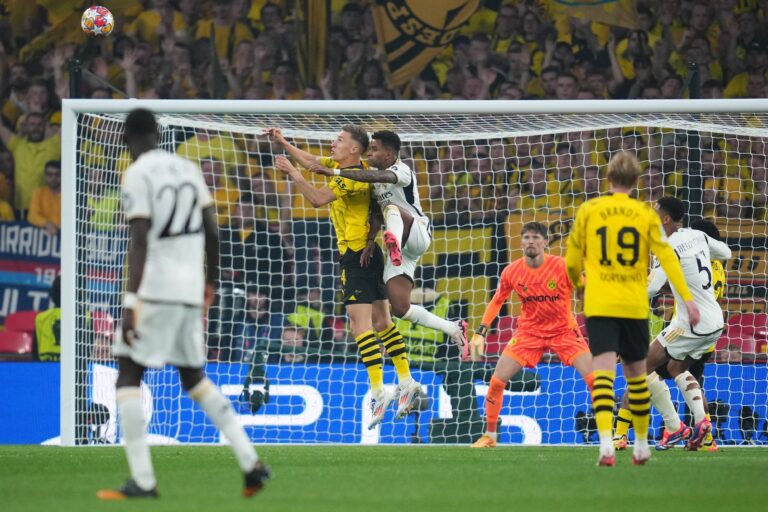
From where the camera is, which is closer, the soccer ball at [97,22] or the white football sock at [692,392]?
the white football sock at [692,392]

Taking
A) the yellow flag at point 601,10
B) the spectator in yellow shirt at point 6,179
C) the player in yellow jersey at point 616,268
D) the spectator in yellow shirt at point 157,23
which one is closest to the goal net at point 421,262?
the yellow flag at point 601,10

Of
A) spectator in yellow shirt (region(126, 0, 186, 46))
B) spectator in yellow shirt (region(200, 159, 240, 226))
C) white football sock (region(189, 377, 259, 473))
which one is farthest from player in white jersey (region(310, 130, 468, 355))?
spectator in yellow shirt (region(126, 0, 186, 46))

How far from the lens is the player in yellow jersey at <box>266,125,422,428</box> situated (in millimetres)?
10375

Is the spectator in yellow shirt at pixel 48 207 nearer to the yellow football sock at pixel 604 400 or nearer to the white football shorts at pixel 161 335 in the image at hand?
the yellow football sock at pixel 604 400

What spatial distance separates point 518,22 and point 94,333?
722cm

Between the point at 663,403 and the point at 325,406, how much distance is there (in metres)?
3.26

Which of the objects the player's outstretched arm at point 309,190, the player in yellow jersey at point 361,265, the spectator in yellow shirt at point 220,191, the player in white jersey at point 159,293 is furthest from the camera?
the spectator in yellow shirt at point 220,191

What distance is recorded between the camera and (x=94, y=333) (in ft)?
39.1

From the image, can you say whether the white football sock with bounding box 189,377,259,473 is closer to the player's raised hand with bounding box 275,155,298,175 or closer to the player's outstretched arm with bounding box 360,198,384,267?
the player's raised hand with bounding box 275,155,298,175

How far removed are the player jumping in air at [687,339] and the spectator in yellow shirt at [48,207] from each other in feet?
24.8

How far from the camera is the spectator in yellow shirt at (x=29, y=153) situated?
50.9 feet

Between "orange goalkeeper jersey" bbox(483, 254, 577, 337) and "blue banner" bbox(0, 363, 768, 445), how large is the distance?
159cm

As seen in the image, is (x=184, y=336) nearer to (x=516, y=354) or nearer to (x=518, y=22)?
(x=516, y=354)

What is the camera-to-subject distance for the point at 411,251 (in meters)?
10.6
